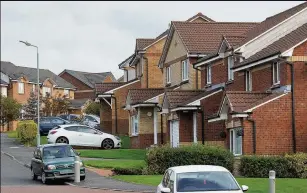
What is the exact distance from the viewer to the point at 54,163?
26.1 metres

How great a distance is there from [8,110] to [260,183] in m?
47.4

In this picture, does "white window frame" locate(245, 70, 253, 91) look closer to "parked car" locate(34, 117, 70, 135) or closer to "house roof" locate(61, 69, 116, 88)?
"parked car" locate(34, 117, 70, 135)

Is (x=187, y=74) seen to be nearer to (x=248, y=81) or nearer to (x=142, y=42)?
(x=248, y=81)

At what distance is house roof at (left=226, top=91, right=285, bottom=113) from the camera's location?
27.8 m

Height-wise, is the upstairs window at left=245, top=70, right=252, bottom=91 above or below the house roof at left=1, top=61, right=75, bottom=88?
below

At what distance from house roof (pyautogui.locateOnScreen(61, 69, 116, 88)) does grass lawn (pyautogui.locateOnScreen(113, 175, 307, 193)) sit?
3109 inches

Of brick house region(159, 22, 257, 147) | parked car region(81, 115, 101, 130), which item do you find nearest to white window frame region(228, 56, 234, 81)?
brick house region(159, 22, 257, 147)

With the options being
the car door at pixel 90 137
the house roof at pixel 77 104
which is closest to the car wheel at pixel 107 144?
the car door at pixel 90 137

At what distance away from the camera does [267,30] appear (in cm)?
3259

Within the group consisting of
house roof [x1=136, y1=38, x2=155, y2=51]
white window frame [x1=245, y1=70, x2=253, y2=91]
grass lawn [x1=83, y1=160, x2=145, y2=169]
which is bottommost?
grass lawn [x1=83, y1=160, x2=145, y2=169]

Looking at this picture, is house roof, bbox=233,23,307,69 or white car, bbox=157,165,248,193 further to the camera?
house roof, bbox=233,23,307,69

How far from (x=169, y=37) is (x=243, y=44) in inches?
449

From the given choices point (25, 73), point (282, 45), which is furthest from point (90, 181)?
point (25, 73)

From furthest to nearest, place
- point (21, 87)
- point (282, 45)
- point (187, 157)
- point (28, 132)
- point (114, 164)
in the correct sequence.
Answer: point (21, 87) < point (28, 132) < point (114, 164) < point (282, 45) < point (187, 157)
